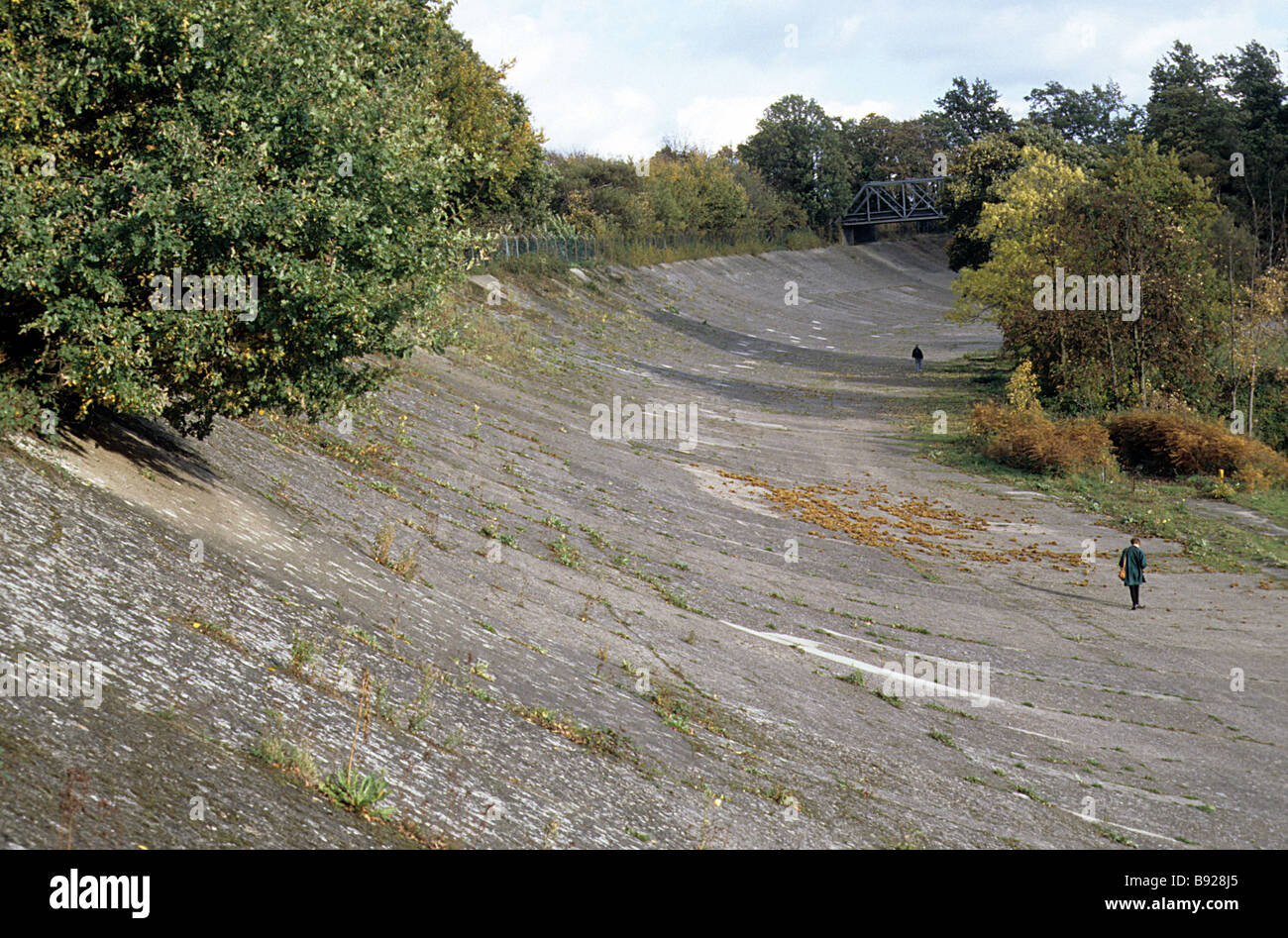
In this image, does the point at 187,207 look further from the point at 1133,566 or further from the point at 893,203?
the point at 893,203

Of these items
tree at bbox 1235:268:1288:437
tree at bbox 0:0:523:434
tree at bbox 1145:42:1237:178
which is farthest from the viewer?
tree at bbox 1145:42:1237:178

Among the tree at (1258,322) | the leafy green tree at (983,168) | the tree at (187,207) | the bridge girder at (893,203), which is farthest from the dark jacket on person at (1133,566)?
the bridge girder at (893,203)

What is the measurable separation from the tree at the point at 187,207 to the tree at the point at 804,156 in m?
113

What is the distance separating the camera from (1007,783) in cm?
1319

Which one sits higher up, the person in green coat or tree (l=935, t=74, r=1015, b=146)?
tree (l=935, t=74, r=1015, b=146)

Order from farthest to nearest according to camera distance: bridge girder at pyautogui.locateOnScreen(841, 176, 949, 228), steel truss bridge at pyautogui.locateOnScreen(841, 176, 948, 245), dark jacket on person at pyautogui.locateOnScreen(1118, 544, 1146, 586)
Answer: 1. steel truss bridge at pyautogui.locateOnScreen(841, 176, 948, 245)
2. bridge girder at pyautogui.locateOnScreen(841, 176, 949, 228)
3. dark jacket on person at pyautogui.locateOnScreen(1118, 544, 1146, 586)

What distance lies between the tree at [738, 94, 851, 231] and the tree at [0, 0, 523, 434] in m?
113

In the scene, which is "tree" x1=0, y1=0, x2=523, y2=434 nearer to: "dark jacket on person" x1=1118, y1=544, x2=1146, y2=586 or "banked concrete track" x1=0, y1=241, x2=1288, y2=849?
"banked concrete track" x1=0, y1=241, x2=1288, y2=849

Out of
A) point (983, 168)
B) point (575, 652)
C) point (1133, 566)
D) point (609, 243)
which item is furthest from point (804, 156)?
point (575, 652)

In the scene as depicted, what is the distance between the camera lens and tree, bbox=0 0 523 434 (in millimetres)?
10039

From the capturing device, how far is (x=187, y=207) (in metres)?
10.2

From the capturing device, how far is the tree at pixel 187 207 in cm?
1004

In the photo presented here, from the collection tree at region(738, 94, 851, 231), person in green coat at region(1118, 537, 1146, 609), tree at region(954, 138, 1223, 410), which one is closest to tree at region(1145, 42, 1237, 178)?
tree at region(954, 138, 1223, 410)
